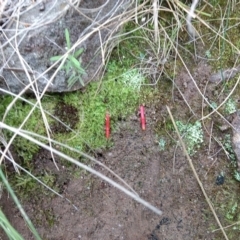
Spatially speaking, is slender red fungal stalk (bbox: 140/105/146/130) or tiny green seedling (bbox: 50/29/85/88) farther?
slender red fungal stalk (bbox: 140/105/146/130)

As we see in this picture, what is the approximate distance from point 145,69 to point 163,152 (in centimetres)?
30

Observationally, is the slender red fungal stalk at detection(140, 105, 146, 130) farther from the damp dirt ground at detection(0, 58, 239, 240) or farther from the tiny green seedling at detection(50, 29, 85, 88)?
the tiny green seedling at detection(50, 29, 85, 88)

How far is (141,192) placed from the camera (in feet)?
5.48

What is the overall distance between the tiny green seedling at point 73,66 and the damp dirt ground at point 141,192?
0.76 ft

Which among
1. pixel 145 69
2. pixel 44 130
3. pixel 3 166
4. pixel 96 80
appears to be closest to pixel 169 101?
pixel 145 69

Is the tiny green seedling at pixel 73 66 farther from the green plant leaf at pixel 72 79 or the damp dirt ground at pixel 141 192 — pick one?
the damp dirt ground at pixel 141 192

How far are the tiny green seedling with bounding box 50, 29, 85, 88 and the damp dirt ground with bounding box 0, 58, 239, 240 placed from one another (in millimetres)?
232

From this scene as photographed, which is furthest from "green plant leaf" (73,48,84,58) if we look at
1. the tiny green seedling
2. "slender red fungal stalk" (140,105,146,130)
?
"slender red fungal stalk" (140,105,146,130)

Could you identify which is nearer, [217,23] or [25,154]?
[25,154]

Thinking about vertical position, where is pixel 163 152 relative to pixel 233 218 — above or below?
above

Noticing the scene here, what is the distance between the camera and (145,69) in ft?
5.57

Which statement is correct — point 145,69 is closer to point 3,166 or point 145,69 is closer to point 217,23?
point 217,23

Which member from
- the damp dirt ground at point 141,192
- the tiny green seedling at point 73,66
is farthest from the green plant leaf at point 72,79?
the damp dirt ground at point 141,192

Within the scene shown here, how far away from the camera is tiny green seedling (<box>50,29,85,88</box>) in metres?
1.56
